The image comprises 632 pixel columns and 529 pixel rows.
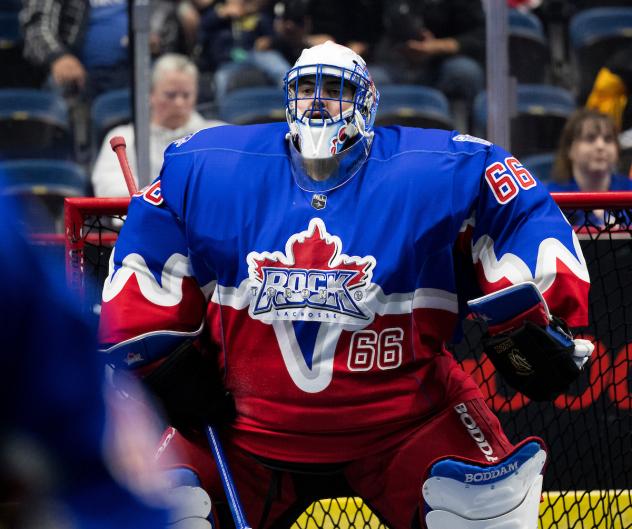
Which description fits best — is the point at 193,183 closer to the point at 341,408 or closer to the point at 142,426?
the point at 341,408

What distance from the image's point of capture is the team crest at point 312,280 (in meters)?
2.57

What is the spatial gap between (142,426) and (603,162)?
3.35 m

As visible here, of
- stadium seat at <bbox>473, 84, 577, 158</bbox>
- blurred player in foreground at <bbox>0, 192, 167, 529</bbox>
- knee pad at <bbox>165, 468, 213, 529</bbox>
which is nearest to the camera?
blurred player in foreground at <bbox>0, 192, 167, 529</bbox>

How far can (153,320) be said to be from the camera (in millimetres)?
2658

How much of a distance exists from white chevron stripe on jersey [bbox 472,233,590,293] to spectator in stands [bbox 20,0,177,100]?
2699 mm

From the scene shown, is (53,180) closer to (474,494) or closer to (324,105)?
(324,105)

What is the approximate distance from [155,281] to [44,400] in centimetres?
163

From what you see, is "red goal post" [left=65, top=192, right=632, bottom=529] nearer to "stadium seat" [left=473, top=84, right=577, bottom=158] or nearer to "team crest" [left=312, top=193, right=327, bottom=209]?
"team crest" [left=312, top=193, right=327, bottom=209]

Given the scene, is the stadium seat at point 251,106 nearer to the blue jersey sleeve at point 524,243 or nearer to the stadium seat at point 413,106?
the stadium seat at point 413,106

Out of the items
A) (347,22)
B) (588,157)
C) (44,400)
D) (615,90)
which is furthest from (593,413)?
(44,400)

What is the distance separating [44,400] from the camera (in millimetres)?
1039

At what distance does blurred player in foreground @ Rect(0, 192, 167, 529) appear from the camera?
1030mm

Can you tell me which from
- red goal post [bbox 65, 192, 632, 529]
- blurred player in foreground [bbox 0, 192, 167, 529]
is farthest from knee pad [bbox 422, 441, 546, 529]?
blurred player in foreground [bbox 0, 192, 167, 529]

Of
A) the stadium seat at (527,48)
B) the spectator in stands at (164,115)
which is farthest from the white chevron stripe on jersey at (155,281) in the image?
the stadium seat at (527,48)
